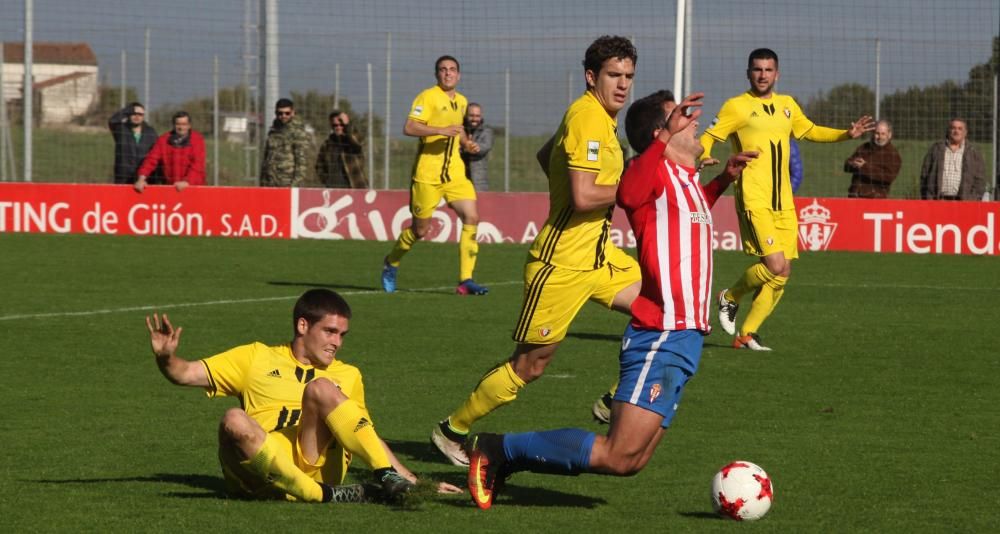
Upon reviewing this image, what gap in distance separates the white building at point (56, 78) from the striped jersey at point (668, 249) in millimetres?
21172

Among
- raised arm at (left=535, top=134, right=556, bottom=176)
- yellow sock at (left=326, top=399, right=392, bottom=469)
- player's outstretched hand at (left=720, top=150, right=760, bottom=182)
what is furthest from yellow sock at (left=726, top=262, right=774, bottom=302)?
yellow sock at (left=326, top=399, right=392, bottom=469)

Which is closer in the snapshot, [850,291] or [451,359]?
[451,359]

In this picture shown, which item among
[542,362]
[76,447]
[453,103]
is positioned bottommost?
[76,447]

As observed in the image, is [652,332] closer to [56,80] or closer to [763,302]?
[763,302]

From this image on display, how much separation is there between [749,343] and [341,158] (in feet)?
43.1

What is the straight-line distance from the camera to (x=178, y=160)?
23.3 metres

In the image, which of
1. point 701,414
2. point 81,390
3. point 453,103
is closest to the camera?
point 701,414

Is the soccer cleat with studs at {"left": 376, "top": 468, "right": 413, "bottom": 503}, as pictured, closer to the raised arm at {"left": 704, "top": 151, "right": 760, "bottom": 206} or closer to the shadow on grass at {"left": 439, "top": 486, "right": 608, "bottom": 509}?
the shadow on grass at {"left": 439, "top": 486, "right": 608, "bottom": 509}

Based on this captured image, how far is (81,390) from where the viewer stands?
9719mm

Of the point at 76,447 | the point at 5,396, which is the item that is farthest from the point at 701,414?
the point at 5,396

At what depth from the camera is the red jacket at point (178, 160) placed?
23156 millimetres

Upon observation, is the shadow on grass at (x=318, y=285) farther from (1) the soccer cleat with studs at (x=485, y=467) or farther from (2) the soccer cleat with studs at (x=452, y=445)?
(1) the soccer cleat with studs at (x=485, y=467)

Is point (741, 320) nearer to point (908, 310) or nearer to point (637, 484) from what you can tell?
point (908, 310)

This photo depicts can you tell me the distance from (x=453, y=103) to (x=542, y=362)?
8.83 meters
